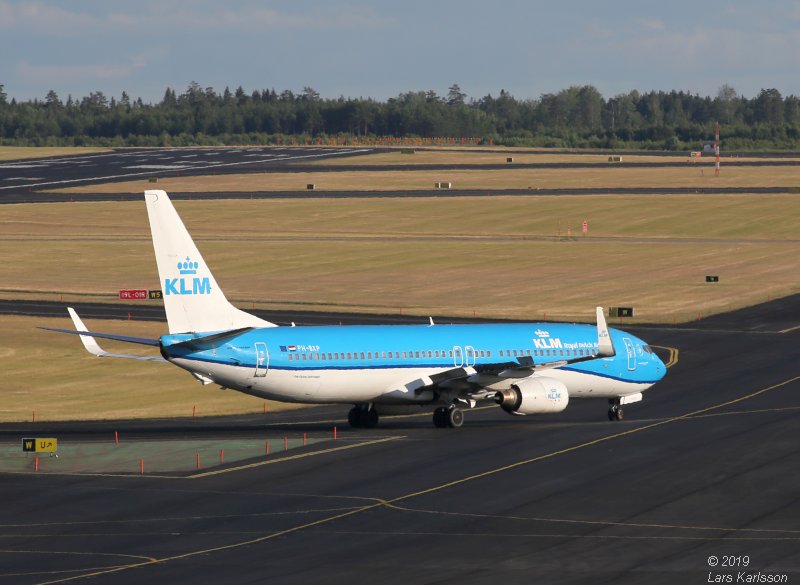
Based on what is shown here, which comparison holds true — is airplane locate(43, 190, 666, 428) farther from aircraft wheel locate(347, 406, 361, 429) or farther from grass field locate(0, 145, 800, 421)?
grass field locate(0, 145, 800, 421)

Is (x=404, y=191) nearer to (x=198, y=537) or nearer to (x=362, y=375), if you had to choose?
(x=362, y=375)

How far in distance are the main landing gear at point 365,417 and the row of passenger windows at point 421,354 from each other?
3207mm

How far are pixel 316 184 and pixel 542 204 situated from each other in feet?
132

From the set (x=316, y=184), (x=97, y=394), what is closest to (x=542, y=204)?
(x=316, y=184)

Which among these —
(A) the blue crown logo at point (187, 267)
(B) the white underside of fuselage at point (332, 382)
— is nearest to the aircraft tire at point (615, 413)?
(B) the white underside of fuselage at point (332, 382)

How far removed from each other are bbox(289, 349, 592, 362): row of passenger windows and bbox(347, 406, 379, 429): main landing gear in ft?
10.5

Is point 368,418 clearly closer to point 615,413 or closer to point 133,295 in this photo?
point 615,413

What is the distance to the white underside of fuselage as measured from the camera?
55250 mm

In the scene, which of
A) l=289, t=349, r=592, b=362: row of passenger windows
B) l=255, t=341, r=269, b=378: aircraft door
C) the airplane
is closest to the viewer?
the airplane

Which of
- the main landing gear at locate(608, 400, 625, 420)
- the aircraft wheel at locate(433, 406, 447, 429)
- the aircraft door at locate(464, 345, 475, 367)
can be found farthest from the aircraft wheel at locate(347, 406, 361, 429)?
the main landing gear at locate(608, 400, 625, 420)

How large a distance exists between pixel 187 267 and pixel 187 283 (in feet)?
1.99

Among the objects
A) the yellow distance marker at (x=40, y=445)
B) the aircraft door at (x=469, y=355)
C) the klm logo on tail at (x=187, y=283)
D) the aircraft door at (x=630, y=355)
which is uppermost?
the klm logo on tail at (x=187, y=283)

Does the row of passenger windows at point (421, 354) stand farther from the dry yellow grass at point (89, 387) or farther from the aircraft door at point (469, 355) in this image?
the dry yellow grass at point (89, 387)

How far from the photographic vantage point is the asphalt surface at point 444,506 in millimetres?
37031
